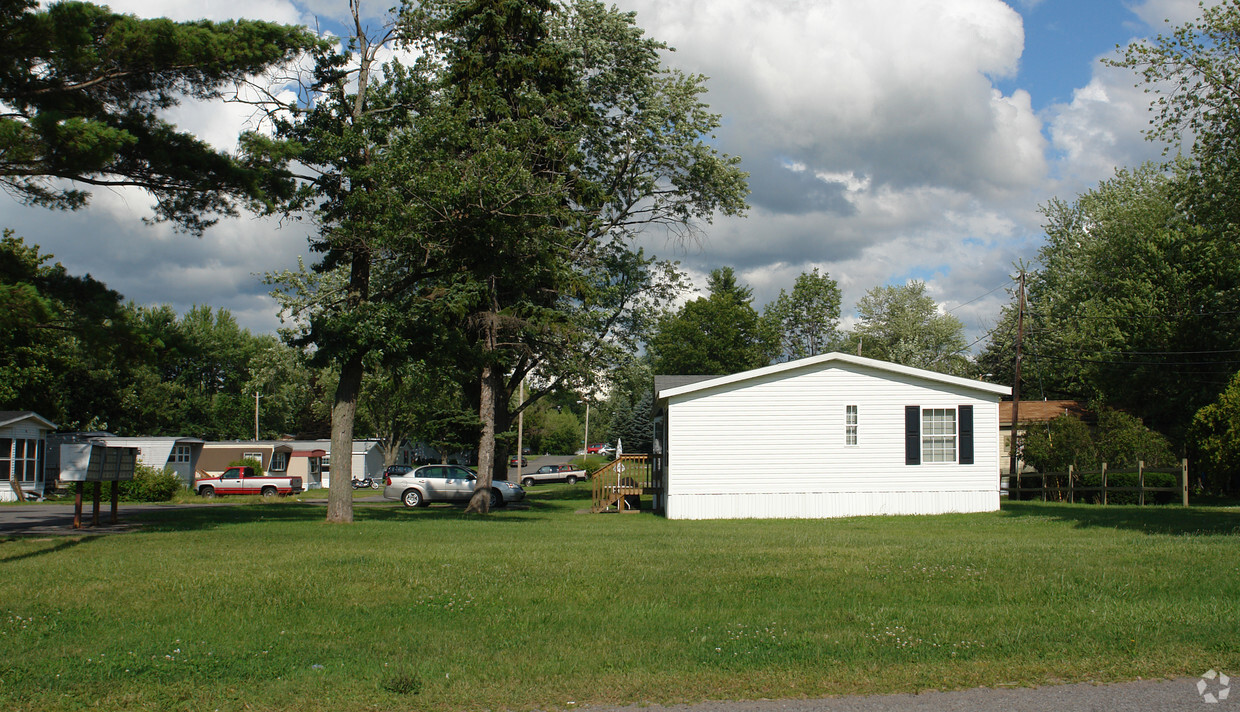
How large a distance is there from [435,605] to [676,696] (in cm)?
338

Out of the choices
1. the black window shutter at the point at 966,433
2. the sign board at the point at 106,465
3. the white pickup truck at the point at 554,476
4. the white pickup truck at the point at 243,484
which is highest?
the black window shutter at the point at 966,433

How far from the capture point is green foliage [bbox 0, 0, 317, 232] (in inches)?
509

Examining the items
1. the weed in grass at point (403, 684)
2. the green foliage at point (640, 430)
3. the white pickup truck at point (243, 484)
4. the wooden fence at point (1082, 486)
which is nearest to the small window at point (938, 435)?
the wooden fence at point (1082, 486)

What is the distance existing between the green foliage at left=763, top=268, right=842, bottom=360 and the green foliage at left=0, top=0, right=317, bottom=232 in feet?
182

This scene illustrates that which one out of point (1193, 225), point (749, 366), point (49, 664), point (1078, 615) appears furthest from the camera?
point (749, 366)

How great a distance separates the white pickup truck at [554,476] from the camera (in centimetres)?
6341

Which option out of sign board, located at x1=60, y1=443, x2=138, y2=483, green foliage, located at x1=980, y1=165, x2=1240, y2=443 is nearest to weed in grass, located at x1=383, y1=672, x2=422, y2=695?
sign board, located at x1=60, y1=443, x2=138, y2=483

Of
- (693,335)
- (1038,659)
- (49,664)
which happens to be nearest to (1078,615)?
(1038,659)

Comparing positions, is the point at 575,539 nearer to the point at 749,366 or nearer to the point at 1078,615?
the point at 1078,615

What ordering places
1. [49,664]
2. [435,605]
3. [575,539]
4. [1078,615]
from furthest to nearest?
1. [575,539]
2. [435,605]
3. [1078,615]
4. [49,664]

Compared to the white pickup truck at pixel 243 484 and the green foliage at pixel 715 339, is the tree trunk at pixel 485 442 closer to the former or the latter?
the white pickup truck at pixel 243 484

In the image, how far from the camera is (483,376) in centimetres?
2538

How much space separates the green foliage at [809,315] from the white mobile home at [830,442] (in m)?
44.3

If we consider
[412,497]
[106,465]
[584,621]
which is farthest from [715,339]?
[584,621]
